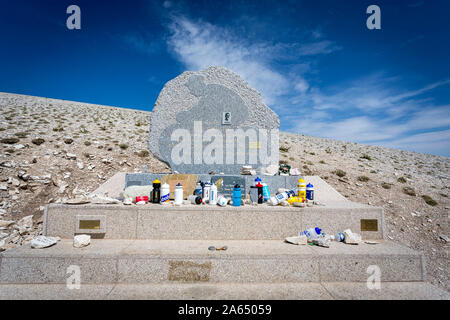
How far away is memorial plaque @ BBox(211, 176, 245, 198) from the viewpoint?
21.3 ft

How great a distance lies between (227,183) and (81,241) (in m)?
3.91

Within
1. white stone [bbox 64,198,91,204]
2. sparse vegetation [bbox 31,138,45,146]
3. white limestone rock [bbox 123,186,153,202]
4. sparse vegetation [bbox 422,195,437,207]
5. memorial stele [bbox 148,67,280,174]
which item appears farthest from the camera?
sparse vegetation [bbox 31,138,45,146]

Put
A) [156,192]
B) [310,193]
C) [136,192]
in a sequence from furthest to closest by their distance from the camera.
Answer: [310,193]
[136,192]
[156,192]

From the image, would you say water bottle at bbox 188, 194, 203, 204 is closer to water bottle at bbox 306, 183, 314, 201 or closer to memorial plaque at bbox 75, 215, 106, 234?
memorial plaque at bbox 75, 215, 106, 234

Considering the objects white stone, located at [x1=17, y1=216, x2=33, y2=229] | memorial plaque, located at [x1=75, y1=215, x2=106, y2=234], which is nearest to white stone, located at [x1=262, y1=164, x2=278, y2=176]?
memorial plaque, located at [x1=75, y1=215, x2=106, y2=234]

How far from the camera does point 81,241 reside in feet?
11.9

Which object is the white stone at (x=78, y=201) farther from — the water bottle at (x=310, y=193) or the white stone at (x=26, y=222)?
the water bottle at (x=310, y=193)

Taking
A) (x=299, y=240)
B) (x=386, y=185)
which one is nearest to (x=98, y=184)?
(x=299, y=240)

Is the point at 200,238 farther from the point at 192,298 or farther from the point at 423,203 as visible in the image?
the point at 423,203

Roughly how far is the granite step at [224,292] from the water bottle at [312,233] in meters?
0.83

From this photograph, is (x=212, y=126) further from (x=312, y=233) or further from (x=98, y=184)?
(x=98, y=184)

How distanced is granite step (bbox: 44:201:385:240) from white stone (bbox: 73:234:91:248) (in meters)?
0.29

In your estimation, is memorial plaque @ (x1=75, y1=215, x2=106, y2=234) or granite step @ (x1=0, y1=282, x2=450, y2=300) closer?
granite step @ (x1=0, y1=282, x2=450, y2=300)
